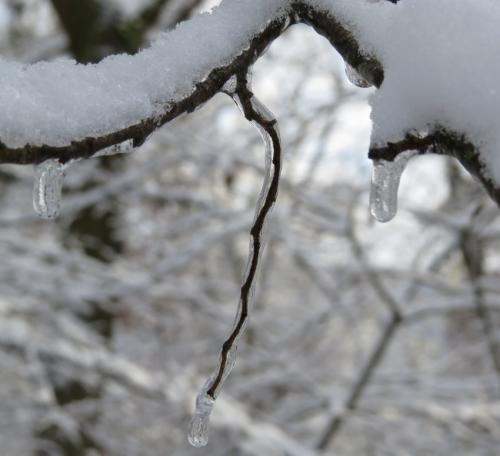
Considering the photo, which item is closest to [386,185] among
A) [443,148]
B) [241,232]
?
[443,148]

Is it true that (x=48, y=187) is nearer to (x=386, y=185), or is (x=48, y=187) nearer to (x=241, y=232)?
(x=386, y=185)

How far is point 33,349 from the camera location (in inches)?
119

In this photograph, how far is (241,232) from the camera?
3.33m

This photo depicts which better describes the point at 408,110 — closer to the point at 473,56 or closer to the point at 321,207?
the point at 473,56

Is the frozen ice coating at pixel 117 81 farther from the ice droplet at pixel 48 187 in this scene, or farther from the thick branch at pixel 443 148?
the thick branch at pixel 443 148

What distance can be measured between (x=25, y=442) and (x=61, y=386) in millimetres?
467

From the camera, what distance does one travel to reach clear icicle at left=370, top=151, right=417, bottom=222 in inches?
21.3

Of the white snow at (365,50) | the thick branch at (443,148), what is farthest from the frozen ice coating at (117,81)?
the thick branch at (443,148)

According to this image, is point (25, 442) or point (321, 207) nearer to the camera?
point (321, 207)

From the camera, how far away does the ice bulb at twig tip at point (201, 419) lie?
0.62m

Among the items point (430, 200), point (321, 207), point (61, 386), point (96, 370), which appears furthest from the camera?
point (430, 200)

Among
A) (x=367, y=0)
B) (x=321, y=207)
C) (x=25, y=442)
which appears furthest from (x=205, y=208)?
(x=367, y=0)

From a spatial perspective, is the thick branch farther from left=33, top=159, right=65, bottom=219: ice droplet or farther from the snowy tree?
left=33, top=159, right=65, bottom=219: ice droplet

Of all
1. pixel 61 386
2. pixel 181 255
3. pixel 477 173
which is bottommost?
pixel 477 173
